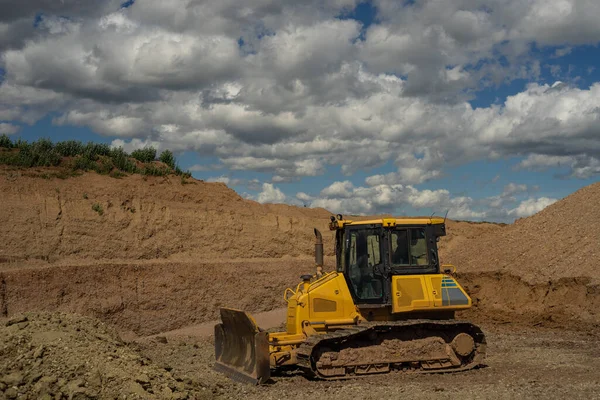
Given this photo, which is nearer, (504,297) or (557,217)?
(504,297)

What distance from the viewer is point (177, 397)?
344 inches

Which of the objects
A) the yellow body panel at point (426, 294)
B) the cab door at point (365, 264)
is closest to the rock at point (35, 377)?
the cab door at point (365, 264)

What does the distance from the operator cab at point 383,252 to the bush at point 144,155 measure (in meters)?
15.7

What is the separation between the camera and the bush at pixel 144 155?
83.0ft

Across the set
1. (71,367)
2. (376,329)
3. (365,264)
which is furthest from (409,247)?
(71,367)

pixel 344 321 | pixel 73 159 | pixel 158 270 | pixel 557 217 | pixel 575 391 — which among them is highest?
pixel 73 159

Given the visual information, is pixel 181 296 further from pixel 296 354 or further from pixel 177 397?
pixel 177 397

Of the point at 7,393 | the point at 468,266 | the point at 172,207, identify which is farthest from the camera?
the point at 468,266

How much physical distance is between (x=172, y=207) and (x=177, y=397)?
12.5 m

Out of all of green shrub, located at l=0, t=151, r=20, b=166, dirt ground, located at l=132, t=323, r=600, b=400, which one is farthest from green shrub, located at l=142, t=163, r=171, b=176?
dirt ground, located at l=132, t=323, r=600, b=400

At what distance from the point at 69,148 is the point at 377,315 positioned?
1589cm

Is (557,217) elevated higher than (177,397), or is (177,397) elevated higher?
(557,217)

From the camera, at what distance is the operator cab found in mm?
11117

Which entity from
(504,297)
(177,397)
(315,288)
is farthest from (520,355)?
(504,297)
